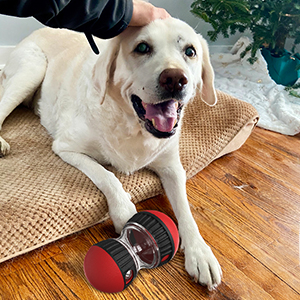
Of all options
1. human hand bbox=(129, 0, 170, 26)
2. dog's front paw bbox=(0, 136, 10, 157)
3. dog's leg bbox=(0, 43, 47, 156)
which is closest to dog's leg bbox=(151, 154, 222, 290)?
human hand bbox=(129, 0, 170, 26)

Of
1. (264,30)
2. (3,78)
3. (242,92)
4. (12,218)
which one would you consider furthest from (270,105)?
(12,218)

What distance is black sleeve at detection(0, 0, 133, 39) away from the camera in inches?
34.7

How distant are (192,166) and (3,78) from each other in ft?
5.06

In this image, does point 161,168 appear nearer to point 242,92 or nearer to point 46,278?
point 46,278

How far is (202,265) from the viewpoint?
3.84ft

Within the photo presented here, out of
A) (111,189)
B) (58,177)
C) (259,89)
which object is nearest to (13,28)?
(58,177)

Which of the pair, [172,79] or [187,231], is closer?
[172,79]

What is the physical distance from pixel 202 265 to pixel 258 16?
3166mm

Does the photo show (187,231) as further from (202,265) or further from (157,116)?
(157,116)

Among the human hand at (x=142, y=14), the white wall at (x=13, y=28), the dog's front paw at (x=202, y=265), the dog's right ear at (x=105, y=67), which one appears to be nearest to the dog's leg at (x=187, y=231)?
the dog's front paw at (x=202, y=265)

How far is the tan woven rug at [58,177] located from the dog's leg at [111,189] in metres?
0.04

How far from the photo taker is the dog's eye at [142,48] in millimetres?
1240

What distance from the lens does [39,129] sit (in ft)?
6.57

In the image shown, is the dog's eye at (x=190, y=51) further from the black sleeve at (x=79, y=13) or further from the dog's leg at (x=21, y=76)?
the dog's leg at (x=21, y=76)
